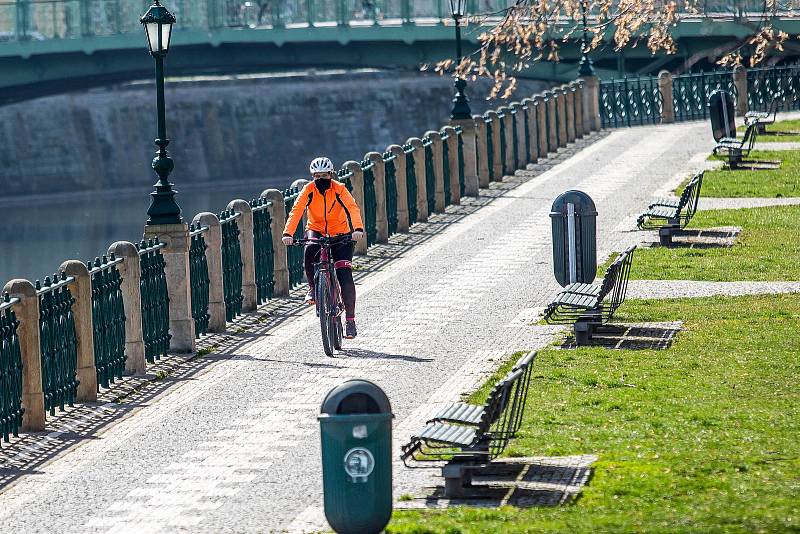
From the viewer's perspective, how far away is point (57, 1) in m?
50.8

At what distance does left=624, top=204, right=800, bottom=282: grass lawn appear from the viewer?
66.4ft

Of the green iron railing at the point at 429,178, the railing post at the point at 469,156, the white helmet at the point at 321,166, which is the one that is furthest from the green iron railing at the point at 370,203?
the white helmet at the point at 321,166

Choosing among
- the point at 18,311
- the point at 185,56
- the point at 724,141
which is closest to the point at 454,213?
the point at 724,141

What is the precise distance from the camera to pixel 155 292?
17.2 m

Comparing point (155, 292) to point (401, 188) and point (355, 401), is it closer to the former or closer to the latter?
point (355, 401)

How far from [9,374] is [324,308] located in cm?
328

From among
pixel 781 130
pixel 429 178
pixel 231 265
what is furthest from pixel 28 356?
pixel 781 130

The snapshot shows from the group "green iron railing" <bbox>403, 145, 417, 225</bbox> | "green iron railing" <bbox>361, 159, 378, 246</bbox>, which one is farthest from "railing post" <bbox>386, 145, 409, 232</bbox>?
"green iron railing" <bbox>361, 159, 378, 246</bbox>

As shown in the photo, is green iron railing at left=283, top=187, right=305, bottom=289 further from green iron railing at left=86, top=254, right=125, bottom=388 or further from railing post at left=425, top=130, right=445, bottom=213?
railing post at left=425, top=130, right=445, bottom=213

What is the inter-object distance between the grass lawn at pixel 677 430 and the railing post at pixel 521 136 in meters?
18.1

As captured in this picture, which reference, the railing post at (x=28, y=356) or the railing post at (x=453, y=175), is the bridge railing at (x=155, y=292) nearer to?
the railing post at (x=28, y=356)

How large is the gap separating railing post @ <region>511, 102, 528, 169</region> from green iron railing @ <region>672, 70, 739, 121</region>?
33.2 feet

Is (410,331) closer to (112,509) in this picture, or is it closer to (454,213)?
(112,509)

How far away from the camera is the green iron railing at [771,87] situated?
148 ft
